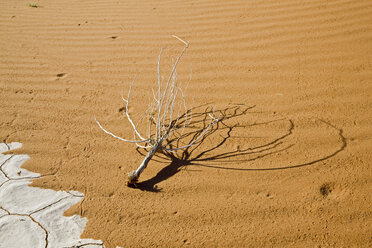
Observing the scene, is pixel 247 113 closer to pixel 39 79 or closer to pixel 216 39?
pixel 216 39

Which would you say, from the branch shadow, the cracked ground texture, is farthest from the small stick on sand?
the cracked ground texture

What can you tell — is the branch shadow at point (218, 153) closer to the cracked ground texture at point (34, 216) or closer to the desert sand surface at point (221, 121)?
the desert sand surface at point (221, 121)

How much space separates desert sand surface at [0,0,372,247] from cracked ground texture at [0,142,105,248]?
0.20ft

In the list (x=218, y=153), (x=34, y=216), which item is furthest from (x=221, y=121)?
(x=34, y=216)

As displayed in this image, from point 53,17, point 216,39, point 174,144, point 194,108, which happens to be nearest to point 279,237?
point 174,144

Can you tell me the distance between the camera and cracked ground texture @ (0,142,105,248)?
5.74 ft

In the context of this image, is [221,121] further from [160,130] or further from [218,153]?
[160,130]

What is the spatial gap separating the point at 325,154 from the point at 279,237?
2.28 feet

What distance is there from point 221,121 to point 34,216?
142 centimetres

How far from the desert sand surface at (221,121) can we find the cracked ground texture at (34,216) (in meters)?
0.06

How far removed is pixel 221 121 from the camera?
250 cm

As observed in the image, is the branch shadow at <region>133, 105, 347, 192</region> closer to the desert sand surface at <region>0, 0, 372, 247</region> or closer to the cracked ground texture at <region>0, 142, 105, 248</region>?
the desert sand surface at <region>0, 0, 372, 247</region>

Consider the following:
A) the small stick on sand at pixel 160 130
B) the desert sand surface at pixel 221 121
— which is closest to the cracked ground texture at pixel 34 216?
the desert sand surface at pixel 221 121

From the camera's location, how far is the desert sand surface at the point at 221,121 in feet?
5.82
